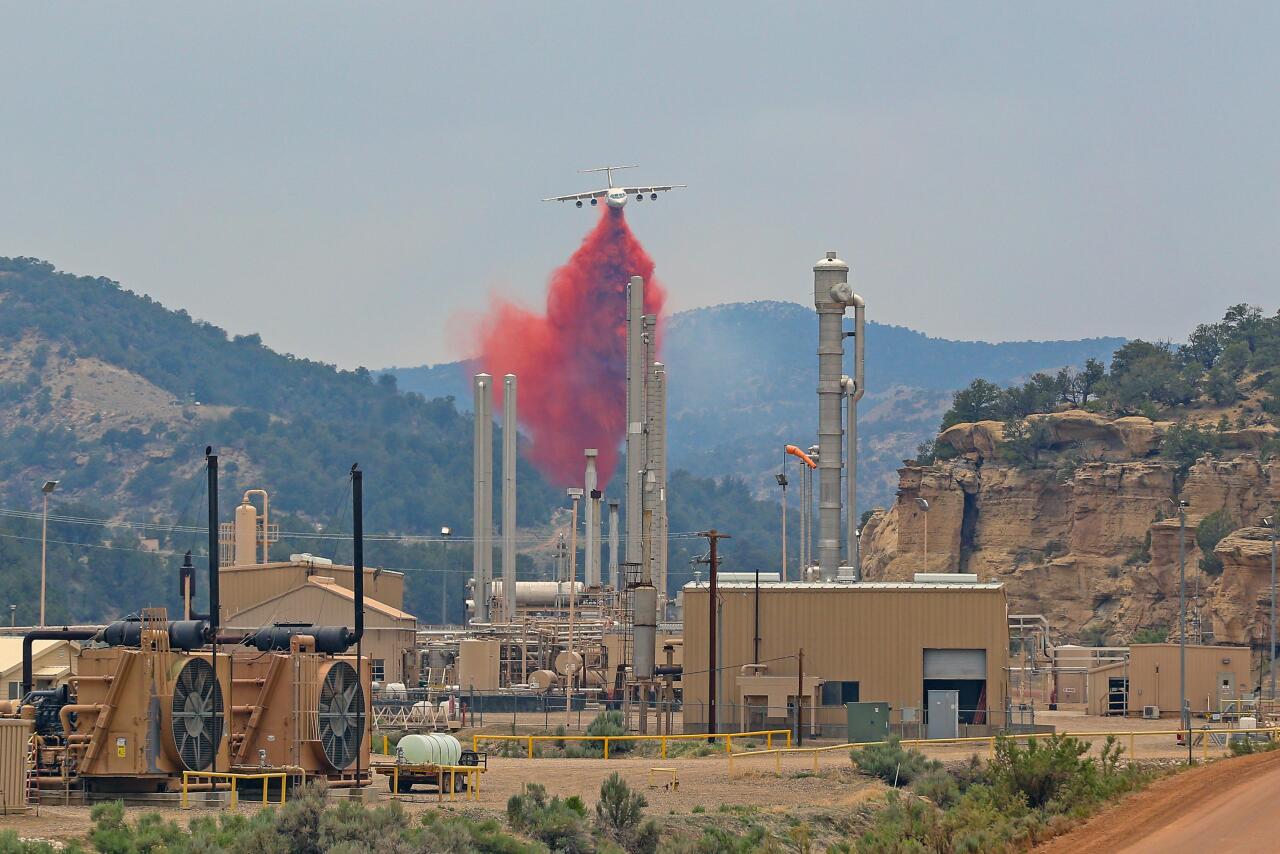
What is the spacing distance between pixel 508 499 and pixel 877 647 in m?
48.8

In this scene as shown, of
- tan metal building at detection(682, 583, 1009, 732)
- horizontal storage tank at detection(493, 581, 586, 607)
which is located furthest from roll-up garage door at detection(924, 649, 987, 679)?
horizontal storage tank at detection(493, 581, 586, 607)

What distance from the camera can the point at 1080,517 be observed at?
132 metres

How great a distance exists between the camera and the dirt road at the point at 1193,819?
35969 millimetres

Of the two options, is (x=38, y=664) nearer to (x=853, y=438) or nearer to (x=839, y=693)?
(x=839, y=693)

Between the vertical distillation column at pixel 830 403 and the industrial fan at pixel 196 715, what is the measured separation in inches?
1568

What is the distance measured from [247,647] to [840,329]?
41.8 meters

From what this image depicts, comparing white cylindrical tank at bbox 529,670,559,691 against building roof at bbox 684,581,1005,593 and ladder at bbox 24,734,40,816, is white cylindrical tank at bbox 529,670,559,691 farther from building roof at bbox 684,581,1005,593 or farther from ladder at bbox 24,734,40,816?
ladder at bbox 24,734,40,816

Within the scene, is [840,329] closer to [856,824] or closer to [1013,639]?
[1013,639]

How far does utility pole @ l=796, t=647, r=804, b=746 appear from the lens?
2541 inches

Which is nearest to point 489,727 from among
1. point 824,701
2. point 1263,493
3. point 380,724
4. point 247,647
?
point 380,724

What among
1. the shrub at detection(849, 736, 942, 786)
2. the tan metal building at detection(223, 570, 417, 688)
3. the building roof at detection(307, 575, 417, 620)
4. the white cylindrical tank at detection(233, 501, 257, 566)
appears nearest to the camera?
the shrub at detection(849, 736, 942, 786)

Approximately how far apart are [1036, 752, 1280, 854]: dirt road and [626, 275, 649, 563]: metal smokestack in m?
54.1

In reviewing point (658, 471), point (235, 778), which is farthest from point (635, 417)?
point (235, 778)

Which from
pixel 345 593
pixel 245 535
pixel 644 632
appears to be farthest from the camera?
pixel 245 535
